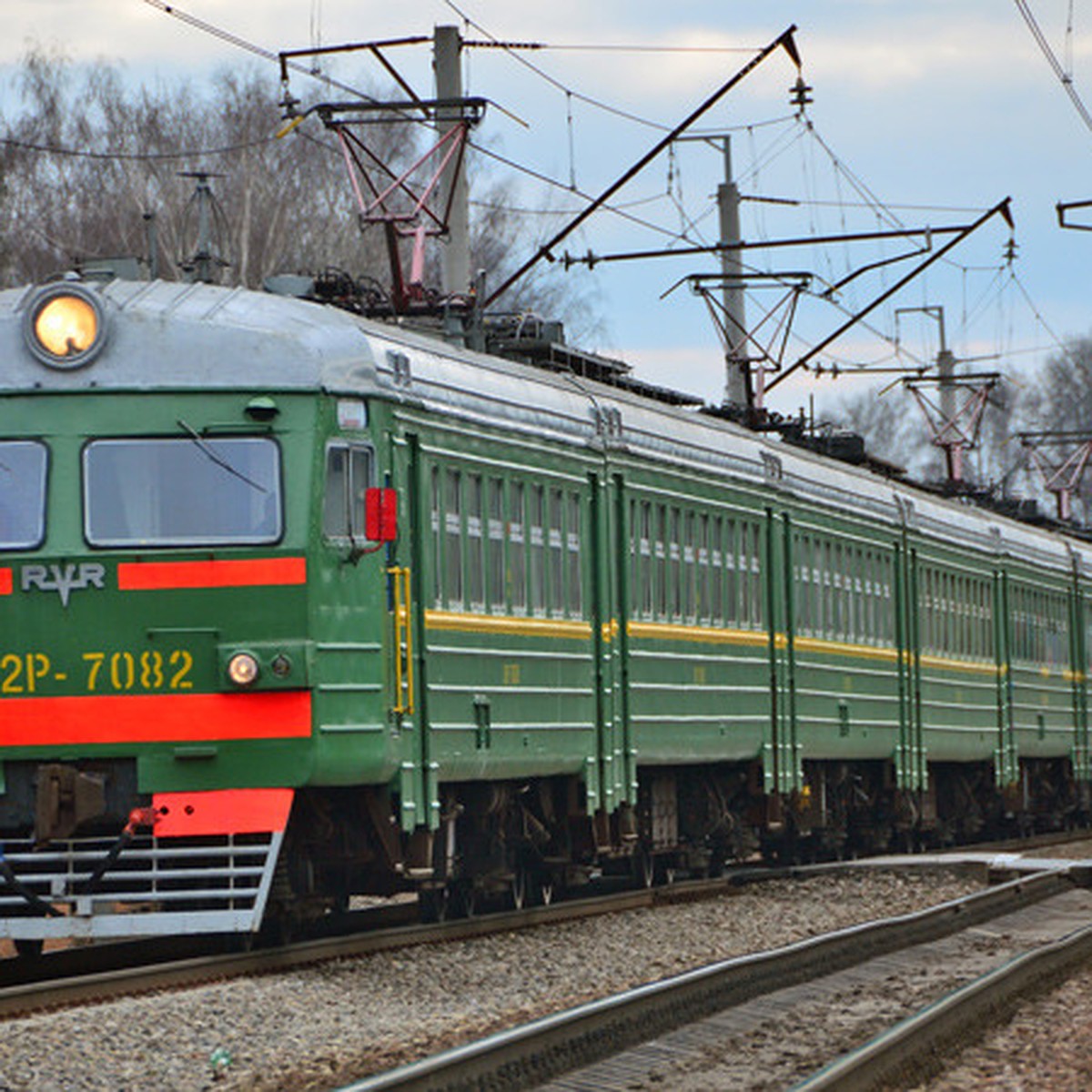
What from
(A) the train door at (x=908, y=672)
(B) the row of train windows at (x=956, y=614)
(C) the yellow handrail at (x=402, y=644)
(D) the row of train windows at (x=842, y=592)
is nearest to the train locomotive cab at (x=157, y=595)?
(C) the yellow handrail at (x=402, y=644)

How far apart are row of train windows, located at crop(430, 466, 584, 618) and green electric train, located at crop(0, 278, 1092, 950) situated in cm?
3

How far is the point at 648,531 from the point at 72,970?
6.23 meters

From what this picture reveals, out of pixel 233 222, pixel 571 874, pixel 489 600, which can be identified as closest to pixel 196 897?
pixel 489 600

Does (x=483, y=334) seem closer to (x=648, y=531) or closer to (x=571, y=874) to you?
(x=648, y=531)

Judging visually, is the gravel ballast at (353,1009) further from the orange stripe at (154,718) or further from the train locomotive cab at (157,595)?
the orange stripe at (154,718)

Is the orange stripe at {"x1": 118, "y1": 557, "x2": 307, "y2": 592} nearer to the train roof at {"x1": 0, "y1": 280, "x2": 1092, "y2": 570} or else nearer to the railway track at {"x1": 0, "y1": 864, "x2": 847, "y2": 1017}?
the train roof at {"x1": 0, "y1": 280, "x2": 1092, "y2": 570}

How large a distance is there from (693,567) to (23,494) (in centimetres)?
716

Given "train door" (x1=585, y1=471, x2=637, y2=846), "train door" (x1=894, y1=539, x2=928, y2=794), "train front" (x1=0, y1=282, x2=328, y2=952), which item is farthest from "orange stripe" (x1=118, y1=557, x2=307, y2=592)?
"train door" (x1=894, y1=539, x2=928, y2=794)

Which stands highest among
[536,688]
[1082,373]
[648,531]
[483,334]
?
[1082,373]

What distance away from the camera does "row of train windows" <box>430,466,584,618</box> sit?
1512 centimetres

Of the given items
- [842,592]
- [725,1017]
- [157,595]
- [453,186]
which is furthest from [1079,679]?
[725,1017]

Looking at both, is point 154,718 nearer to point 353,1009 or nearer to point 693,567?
point 353,1009

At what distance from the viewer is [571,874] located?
18.0 metres

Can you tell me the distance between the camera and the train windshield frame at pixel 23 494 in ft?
44.1
